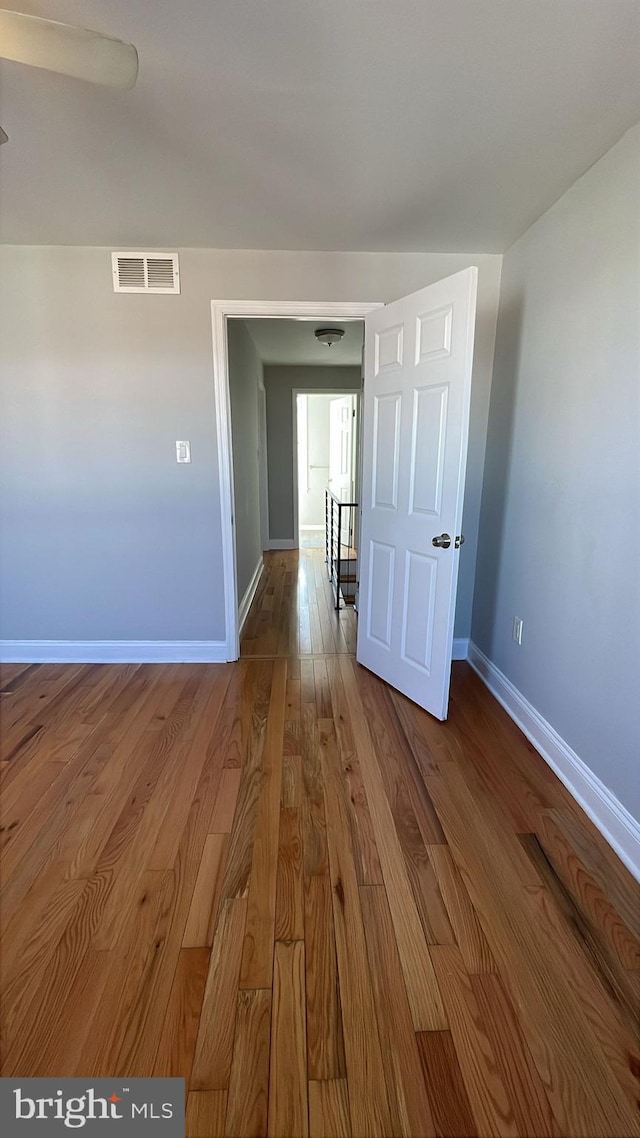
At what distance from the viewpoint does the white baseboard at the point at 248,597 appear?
3.64 m

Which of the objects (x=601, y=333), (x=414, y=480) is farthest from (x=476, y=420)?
(x=601, y=333)

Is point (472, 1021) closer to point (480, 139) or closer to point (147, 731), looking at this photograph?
point (147, 731)

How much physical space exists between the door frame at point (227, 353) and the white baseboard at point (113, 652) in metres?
0.39

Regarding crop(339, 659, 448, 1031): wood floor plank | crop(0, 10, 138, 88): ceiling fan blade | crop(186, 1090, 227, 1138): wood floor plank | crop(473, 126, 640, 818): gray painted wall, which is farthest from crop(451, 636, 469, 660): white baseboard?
crop(0, 10, 138, 88): ceiling fan blade

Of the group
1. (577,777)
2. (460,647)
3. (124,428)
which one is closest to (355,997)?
(577,777)

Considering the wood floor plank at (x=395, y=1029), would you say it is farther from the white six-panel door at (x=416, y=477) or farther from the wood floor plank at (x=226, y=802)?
the white six-panel door at (x=416, y=477)

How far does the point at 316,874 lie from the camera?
1.49m

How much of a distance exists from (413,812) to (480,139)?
244cm

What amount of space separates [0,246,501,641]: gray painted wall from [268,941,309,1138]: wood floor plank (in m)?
1.99

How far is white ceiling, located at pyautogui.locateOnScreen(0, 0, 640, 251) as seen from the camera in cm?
118

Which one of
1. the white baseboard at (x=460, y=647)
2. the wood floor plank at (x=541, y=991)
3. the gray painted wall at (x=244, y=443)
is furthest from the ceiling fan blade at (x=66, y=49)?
the white baseboard at (x=460, y=647)

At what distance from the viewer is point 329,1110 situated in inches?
37.5

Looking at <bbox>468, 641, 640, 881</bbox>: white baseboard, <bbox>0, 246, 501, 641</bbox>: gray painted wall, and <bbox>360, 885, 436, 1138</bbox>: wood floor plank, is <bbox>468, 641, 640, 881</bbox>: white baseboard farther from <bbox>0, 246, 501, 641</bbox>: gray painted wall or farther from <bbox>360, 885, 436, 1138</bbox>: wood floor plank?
<bbox>360, 885, 436, 1138</bbox>: wood floor plank

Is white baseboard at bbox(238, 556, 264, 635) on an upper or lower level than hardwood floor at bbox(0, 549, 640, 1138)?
upper
